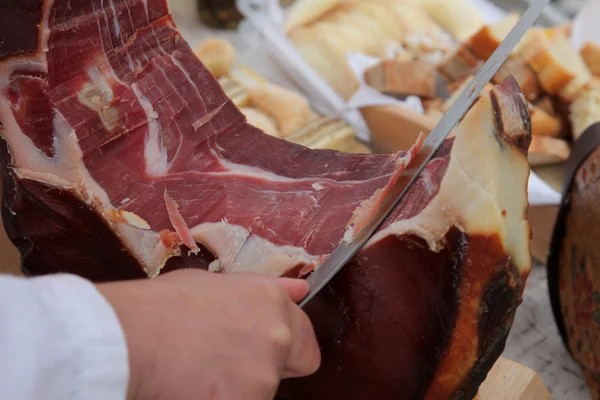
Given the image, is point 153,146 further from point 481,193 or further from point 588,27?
point 588,27

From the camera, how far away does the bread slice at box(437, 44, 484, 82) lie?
193 cm

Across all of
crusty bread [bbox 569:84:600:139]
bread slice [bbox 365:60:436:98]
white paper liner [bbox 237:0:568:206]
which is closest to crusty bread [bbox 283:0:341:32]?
white paper liner [bbox 237:0:568:206]

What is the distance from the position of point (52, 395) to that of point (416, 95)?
5.28 ft

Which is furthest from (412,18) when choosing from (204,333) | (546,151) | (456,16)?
(204,333)

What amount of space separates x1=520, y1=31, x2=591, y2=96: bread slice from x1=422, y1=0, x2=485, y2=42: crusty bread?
1.15ft

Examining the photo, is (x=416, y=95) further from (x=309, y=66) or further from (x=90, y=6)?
(x=90, y=6)

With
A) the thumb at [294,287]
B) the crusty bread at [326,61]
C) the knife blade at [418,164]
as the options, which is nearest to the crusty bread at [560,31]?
the crusty bread at [326,61]

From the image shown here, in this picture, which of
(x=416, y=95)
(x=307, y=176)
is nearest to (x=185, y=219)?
(x=307, y=176)

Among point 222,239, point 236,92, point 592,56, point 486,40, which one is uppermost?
point 592,56

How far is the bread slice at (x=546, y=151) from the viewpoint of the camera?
5.39 feet

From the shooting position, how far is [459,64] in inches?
76.9

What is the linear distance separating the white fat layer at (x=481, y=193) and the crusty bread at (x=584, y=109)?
126cm

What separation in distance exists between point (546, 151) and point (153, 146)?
123cm

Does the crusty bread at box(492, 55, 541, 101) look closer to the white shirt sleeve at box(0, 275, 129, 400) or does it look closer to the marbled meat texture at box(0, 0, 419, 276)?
the marbled meat texture at box(0, 0, 419, 276)
